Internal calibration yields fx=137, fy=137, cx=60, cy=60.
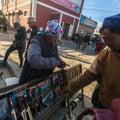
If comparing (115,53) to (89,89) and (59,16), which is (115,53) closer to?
(89,89)

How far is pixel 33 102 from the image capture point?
73.5 inches

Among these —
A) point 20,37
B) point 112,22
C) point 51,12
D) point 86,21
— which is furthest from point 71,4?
point 112,22

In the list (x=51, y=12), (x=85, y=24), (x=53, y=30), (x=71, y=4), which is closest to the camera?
(x=53, y=30)

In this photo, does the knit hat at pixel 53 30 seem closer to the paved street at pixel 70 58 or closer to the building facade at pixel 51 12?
the paved street at pixel 70 58

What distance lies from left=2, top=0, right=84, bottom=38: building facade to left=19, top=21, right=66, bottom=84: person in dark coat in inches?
583

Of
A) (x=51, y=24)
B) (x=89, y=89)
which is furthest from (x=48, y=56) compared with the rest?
(x=89, y=89)

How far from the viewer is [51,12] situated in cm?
1752

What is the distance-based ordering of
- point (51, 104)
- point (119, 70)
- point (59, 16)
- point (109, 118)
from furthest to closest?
point (59, 16) < point (51, 104) < point (119, 70) < point (109, 118)

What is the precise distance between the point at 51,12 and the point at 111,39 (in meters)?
17.3

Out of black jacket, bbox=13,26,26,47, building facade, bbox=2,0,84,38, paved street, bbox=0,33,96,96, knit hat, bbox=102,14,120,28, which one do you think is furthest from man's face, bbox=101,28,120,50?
building facade, bbox=2,0,84,38

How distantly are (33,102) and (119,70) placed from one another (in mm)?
1173

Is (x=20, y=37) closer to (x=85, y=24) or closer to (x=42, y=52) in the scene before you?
(x=42, y=52)

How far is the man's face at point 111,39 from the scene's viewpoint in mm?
1302

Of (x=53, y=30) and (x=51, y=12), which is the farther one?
(x=51, y=12)
